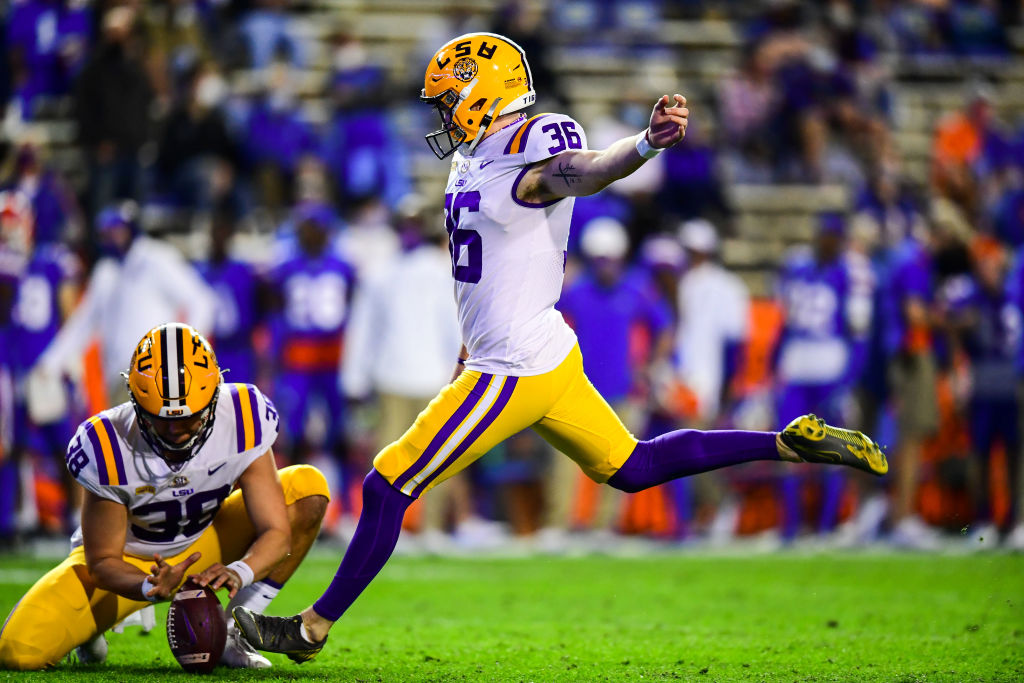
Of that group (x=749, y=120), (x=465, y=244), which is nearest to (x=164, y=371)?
(x=465, y=244)

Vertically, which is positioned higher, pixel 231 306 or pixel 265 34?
pixel 265 34

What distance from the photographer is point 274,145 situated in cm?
1230

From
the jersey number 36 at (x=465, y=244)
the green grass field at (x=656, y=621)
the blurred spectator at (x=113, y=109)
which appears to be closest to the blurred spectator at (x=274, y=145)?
the blurred spectator at (x=113, y=109)

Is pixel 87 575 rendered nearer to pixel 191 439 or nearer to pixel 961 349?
pixel 191 439

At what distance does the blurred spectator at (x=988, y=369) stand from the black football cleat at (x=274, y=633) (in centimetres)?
637

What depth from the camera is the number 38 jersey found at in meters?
4.64

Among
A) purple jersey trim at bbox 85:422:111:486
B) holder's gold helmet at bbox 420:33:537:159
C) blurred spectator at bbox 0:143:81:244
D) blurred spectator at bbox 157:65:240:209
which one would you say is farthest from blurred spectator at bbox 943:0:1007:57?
purple jersey trim at bbox 85:422:111:486

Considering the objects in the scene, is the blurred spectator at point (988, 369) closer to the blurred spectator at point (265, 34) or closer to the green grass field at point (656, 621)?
the green grass field at point (656, 621)

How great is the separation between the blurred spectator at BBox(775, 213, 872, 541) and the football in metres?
6.21

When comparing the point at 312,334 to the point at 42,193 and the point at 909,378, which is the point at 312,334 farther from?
the point at 909,378

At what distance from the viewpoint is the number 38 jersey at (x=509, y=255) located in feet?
15.2

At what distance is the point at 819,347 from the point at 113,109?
20.8 ft

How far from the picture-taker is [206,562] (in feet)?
16.5

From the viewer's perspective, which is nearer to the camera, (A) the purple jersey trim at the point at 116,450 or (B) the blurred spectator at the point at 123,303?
(A) the purple jersey trim at the point at 116,450
